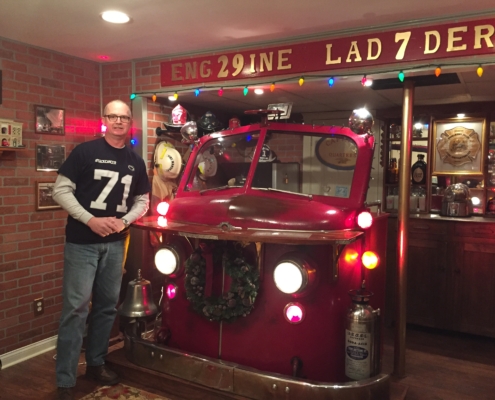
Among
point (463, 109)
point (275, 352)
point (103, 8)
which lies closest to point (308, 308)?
point (275, 352)

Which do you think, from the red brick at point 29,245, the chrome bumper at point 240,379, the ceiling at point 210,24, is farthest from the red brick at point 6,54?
the chrome bumper at point 240,379

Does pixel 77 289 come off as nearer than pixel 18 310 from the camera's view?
Yes

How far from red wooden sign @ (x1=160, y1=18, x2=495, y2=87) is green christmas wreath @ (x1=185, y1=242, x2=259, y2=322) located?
5.06 ft

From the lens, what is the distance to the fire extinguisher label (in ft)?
8.55

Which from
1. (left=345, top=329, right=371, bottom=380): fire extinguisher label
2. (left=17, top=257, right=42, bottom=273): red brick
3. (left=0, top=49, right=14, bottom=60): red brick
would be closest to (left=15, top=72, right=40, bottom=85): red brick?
(left=0, top=49, right=14, bottom=60): red brick

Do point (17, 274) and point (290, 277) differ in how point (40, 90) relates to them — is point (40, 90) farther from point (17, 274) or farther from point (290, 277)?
point (290, 277)

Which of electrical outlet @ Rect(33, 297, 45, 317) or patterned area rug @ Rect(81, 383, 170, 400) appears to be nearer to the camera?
patterned area rug @ Rect(81, 383, 170, 400)

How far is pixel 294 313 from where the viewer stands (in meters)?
2.66

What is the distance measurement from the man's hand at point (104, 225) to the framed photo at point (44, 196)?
4.11 feet

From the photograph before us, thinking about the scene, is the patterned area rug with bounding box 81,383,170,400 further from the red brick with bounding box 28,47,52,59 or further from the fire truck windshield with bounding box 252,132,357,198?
the red brick with bounding box 28,47,52,59

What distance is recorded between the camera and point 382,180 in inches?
218

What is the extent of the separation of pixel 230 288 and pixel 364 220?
922mm

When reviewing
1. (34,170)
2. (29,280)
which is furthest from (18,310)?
(34,170)

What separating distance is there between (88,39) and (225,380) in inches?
110
